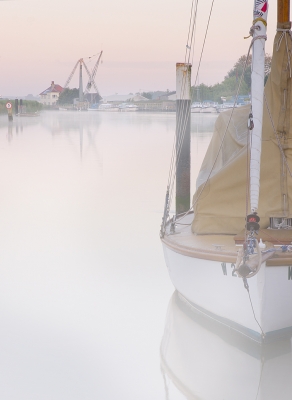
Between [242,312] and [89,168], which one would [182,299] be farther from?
[89,168]

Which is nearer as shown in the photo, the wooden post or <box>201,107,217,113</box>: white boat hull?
the wooden post

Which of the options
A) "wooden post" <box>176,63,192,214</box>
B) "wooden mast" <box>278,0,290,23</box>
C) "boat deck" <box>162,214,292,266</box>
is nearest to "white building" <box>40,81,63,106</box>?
"wooden post" <box>176,63,192,214</box>

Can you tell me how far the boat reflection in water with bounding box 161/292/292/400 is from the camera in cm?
714

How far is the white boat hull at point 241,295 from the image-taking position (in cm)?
730

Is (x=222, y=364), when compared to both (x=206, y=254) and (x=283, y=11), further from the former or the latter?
(x=283, y=11)

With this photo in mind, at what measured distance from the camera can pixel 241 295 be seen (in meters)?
7.49

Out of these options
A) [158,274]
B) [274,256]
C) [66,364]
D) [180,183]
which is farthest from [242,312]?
[180,183]

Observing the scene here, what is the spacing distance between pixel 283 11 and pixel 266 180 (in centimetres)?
193

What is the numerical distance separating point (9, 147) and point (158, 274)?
91.5 feet

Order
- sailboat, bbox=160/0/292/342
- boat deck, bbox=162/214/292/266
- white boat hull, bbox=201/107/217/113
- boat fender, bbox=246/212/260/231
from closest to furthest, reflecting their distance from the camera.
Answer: boat fender, bbox=246/212/260/231 < sailboat, bbox=160/0/292/342 < boat deck, bbox=162/214/292/266 < white boat hull, bbox=201/107/217/113

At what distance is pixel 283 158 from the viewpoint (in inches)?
324

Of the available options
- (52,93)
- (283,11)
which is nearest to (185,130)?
(283,11)

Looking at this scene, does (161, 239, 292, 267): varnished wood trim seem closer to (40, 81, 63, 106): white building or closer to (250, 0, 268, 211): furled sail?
(250, 0, 268, 211): furled sail

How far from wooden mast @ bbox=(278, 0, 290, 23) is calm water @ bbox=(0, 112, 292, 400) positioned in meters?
3.55
